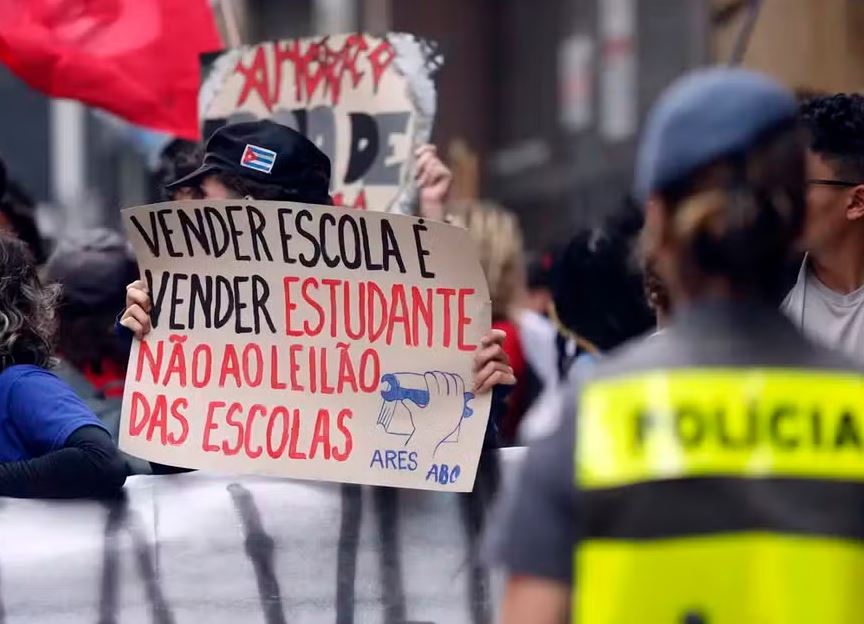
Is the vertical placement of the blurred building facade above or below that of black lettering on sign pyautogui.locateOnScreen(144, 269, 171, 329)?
above

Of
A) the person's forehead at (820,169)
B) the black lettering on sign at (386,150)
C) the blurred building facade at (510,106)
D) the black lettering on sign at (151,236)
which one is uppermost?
the blurred building facade at (510,106)

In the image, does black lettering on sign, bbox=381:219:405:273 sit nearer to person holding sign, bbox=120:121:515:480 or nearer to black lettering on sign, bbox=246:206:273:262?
person holding sign, bbox=120:121:515:480

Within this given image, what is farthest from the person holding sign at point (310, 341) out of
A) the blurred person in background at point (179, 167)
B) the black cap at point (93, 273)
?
the black cap at point (93, 273)

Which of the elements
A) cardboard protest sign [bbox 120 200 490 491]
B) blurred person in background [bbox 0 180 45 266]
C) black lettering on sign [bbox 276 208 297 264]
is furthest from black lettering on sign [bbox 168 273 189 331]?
blurred person in background [bbox 0 180 45 266]

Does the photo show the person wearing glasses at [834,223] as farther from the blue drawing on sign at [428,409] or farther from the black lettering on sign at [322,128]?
the black lettering on sign at [322,128]

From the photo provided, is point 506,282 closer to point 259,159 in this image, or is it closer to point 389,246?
point 259,159

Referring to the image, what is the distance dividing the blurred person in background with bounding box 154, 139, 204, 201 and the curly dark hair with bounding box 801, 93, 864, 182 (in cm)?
153

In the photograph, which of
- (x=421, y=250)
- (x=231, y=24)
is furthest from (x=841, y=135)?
(x=231, y=24)

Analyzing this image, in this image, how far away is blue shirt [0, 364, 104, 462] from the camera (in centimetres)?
398

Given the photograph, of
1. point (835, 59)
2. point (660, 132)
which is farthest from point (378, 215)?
point (835, 59)

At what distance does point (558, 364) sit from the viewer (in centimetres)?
664

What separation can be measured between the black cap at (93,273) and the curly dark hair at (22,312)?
Answer: 3.98ft

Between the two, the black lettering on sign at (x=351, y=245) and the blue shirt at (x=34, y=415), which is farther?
the black lettering on sign at (x=351, y=245)

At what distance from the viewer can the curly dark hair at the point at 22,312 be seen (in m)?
4.11
